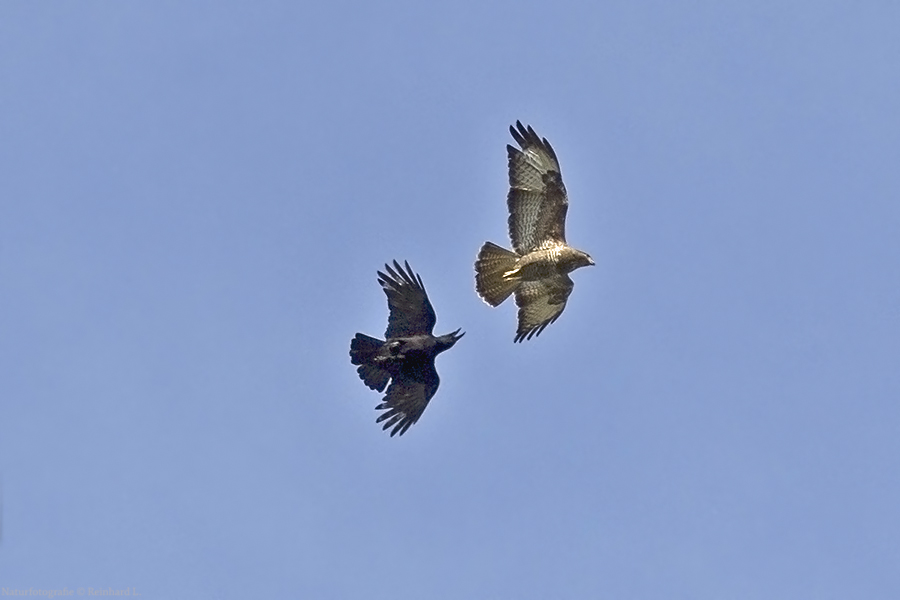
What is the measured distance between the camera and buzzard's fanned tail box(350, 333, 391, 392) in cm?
6197

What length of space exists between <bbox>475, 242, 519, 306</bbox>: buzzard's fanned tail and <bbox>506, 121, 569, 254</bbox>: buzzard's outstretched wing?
27cm

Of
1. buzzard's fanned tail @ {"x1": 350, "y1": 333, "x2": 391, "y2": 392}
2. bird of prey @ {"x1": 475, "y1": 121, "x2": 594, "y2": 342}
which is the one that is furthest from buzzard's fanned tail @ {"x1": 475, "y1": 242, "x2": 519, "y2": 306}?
buzzard's fanned tail @ {"x1": 350, "y1": 333, "x2": 391, "y2": 392}

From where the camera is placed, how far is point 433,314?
205ft

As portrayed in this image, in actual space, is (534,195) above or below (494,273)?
above

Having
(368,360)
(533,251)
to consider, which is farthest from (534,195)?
(368,360)

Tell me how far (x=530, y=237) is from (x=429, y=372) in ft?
8.15

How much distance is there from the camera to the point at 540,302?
62.3m

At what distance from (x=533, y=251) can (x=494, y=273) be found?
662 millimetres

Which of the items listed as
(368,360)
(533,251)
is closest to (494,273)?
(533,251)

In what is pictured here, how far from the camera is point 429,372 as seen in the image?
204 feet

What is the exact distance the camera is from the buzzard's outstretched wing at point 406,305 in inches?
2459

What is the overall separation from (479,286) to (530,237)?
1.06m

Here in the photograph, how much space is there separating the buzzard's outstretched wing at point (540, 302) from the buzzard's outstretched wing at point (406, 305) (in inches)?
53.3

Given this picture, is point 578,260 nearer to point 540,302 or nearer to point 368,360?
point 540,302
